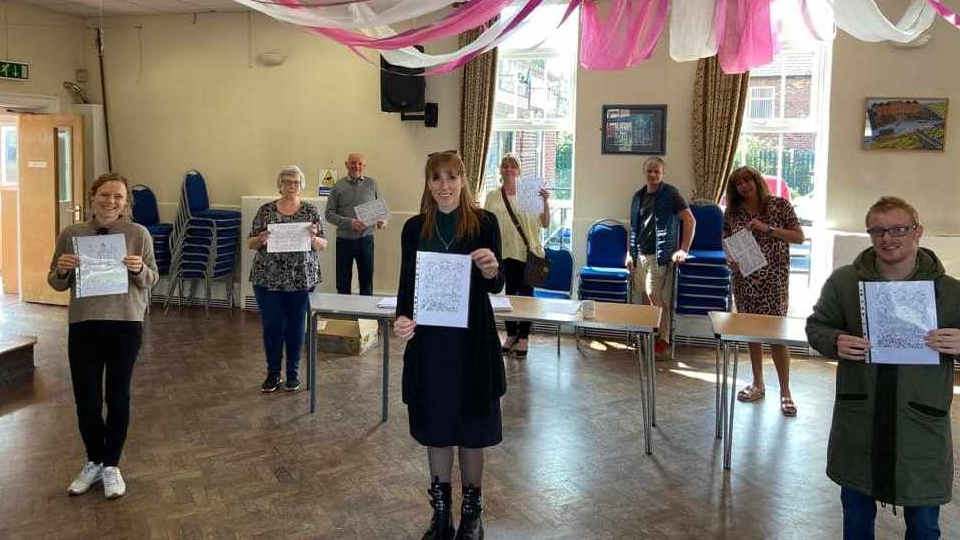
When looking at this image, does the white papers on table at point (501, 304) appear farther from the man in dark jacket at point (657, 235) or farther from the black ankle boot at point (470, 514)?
the man in dark jacket at point (657, 235)

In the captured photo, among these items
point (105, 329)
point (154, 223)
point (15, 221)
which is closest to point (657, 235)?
point (105, 329)

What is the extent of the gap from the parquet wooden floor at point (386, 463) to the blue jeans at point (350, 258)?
40.2 inches

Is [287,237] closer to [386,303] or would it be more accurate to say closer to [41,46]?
[386,303]

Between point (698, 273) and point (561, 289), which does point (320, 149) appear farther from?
point (698, 273)

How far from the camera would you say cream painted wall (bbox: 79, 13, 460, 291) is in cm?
869

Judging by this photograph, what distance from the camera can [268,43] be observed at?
9039 mm

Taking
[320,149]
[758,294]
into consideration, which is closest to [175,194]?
[320,149]

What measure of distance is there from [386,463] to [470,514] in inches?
47.2

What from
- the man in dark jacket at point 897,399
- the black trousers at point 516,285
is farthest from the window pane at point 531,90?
the man in dark jacket at point 897,399

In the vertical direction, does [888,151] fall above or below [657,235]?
above

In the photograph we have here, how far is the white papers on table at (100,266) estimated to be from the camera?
143 inches

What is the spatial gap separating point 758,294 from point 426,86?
4635 mm

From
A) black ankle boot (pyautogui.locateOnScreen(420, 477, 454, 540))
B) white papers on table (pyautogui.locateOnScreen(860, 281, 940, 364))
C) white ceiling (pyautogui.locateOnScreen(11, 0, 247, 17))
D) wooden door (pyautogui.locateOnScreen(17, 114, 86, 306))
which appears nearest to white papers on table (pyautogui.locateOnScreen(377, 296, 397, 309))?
black ankle boot (pyautogui.locateOnScreen(420, 477, 454, 540))

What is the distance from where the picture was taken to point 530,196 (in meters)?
6.52
